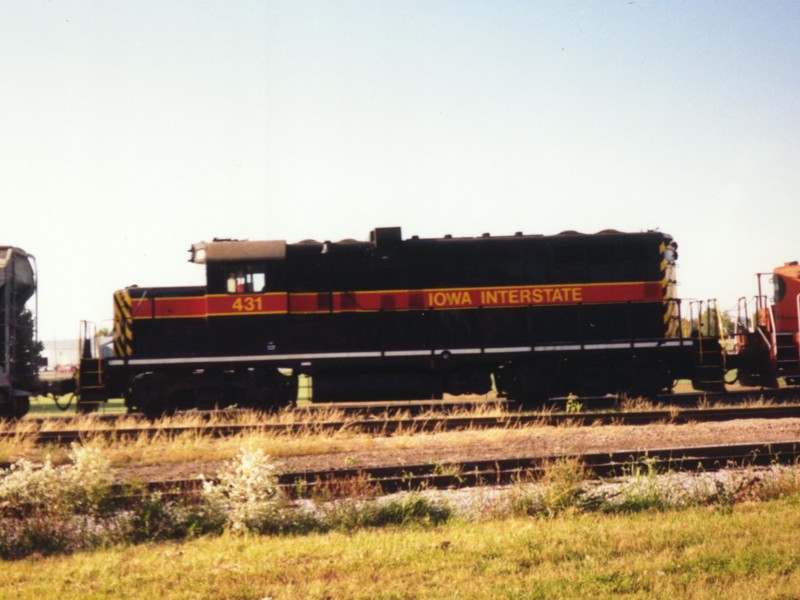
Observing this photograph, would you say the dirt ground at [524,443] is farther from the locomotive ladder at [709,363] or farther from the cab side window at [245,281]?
the cab side window at [245,281]

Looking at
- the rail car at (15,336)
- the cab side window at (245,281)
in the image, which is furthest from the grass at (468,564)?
the rail car at (15,336)

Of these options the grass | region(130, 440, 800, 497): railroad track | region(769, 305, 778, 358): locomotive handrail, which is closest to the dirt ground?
region(130, 440, 800, 497): railroad track

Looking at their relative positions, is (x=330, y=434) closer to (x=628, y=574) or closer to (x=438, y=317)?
(x=438, y=317)

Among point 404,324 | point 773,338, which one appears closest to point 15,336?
point 404,324

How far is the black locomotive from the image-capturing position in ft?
48.7

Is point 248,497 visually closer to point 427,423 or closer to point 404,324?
point 427,423

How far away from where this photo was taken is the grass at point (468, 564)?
4973 millimetres

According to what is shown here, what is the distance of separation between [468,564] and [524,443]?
19.7 ft

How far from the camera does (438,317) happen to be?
606 inches

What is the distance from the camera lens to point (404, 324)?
50.2 ft

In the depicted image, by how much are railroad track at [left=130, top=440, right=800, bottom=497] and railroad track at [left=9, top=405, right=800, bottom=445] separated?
3.63m

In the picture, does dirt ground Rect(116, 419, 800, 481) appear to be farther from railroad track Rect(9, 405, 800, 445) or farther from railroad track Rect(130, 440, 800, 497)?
railroad track Rect(130, 440, 800, 497)

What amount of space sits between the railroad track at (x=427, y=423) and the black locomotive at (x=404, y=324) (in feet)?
5.43

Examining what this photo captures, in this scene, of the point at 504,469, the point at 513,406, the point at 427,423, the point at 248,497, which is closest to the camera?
the point at 248,497
